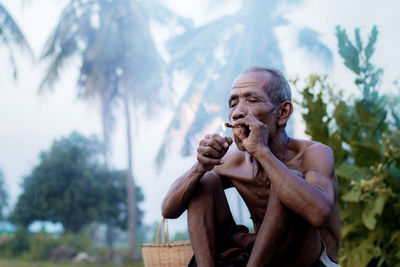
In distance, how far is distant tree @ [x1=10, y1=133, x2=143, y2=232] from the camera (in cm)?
1909

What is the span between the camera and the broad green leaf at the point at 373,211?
329 centimetres

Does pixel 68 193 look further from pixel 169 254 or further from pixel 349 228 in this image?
pixel 169 254

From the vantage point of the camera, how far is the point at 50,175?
63.1 feet

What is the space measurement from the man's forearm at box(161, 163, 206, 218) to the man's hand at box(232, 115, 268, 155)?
20 cm

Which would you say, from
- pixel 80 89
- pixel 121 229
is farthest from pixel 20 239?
pixel 80 89

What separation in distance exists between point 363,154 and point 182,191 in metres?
2.46

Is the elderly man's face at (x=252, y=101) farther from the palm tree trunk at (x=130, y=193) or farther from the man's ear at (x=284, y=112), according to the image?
the palm tree trunk at (x=130, y=193)

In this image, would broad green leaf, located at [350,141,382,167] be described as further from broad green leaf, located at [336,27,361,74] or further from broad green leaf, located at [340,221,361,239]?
broad green leaf, located at [336,27,361,74]

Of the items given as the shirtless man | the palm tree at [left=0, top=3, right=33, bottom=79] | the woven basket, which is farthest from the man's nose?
the palm tree at [left=0, top=3, right=33, bottom=79]

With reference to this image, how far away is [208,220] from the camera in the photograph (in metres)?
1.67

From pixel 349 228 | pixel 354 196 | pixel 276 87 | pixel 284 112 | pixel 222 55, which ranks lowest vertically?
pixel 349 228

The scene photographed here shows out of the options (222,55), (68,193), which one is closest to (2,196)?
(68,193)

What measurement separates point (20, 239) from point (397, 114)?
58.3 feet

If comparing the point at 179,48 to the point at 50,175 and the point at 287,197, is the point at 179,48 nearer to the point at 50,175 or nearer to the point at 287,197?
the point at 50,175
